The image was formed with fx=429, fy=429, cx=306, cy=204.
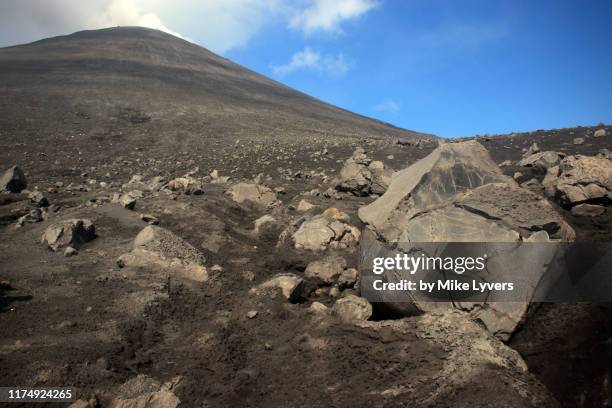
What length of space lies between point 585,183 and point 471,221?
232 cm

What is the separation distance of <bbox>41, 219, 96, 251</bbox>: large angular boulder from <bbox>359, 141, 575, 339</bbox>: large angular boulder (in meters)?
3.82

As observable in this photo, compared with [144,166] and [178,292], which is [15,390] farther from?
[144,166]

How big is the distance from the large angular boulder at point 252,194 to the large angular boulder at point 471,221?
347 cm

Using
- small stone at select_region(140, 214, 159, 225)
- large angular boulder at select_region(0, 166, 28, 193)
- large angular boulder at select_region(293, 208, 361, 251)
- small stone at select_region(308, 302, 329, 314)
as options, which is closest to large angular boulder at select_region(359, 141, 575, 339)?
small stone at select_region(308, 302, 329, 314)

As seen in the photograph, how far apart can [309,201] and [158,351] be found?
4921 millimetres

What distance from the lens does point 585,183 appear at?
5570 mm

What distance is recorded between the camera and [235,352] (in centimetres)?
390

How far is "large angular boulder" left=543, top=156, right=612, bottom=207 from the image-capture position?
543cm

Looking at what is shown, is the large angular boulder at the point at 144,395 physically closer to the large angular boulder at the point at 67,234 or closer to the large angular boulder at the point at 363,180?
the large angular boulder at the point at 67,234

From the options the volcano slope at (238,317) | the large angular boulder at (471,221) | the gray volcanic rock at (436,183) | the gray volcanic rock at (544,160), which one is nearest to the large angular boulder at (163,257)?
the volcano slope at (238,317)

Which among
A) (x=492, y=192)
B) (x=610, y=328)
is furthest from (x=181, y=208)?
(x=610, y=328)

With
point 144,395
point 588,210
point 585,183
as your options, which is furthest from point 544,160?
point 144,395

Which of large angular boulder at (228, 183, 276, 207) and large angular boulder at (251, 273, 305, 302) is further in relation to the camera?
large angular boulder at (228, 183, 276, 207)

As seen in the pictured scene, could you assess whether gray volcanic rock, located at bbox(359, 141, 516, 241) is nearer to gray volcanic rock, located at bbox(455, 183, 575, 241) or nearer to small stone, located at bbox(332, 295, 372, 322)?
gray volcanic rock, located at bbox(455, 183, 575, 241)
